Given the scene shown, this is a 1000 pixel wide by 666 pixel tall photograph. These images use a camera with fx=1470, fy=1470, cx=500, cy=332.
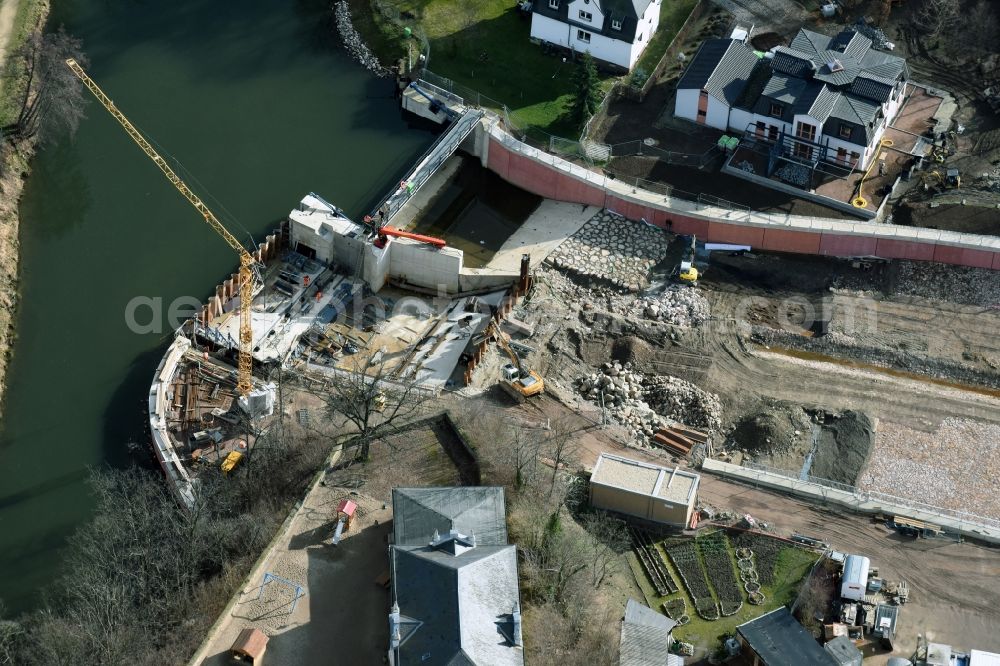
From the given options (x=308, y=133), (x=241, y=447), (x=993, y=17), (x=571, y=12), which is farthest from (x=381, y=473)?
(x=993, y=17)

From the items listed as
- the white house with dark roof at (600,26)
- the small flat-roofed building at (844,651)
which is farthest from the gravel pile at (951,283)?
the small flat-roofed building at (844,651)

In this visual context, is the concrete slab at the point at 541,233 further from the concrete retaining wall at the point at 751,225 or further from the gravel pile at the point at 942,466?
the gravel pile at the point at 942,466

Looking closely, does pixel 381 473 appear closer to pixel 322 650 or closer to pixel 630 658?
pixel 322 650

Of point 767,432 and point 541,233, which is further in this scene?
point 541,233

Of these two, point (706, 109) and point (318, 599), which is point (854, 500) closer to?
point (318, 599)

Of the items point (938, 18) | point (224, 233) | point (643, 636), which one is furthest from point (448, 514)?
point (938, 18)

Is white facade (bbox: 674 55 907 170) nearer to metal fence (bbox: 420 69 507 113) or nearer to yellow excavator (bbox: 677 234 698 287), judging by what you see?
yellow excavator (bbox: 677 234 698 287)

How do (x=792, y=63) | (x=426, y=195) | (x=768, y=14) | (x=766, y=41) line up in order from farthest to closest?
1. (x=768, y=14)
2. (x=766, y=41)
3. (x=426, y=195)
4. (x=792, y=63)
